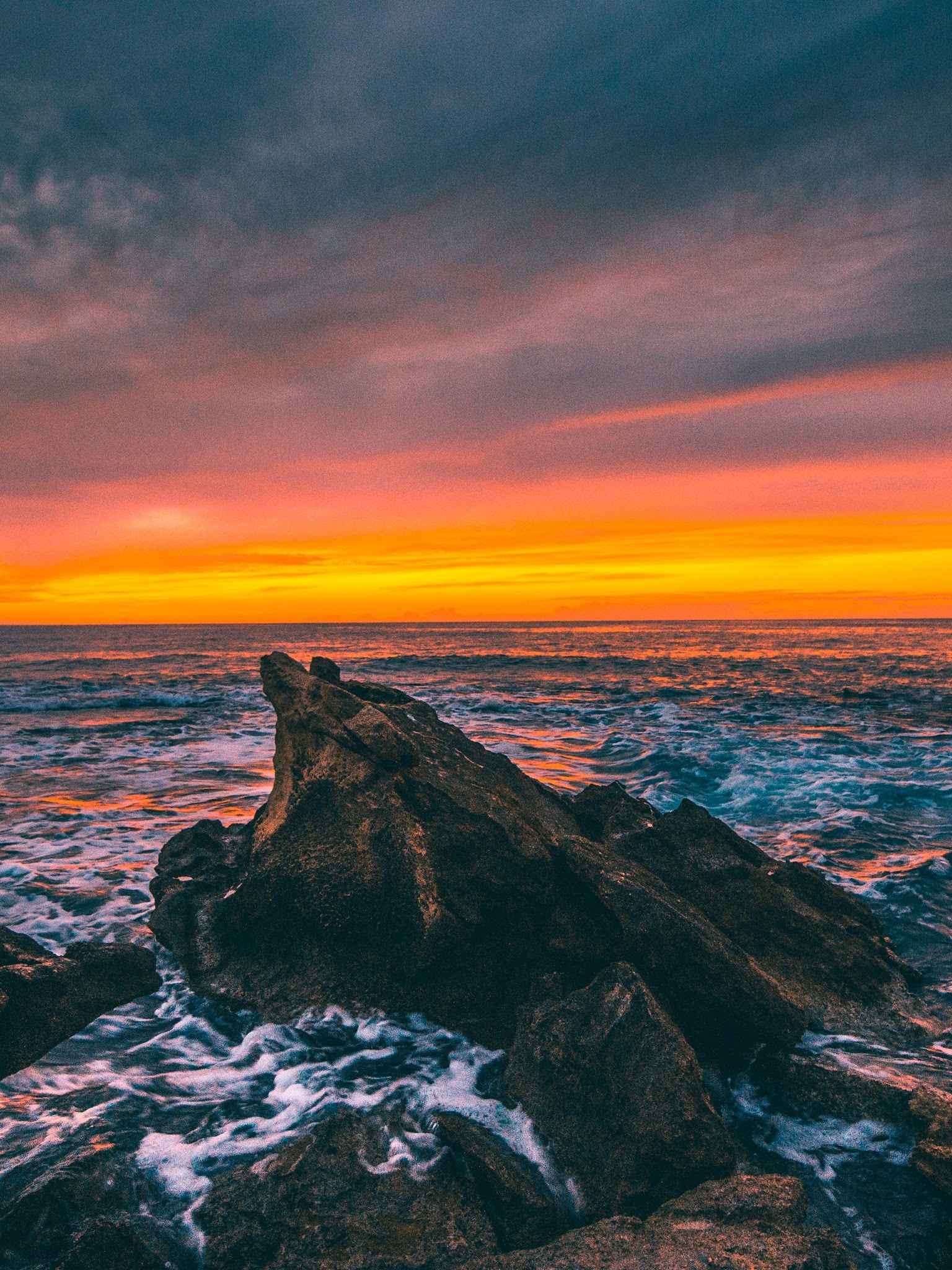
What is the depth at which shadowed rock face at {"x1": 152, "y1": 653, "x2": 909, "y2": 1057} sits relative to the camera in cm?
504

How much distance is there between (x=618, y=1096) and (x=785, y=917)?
2.94 meters

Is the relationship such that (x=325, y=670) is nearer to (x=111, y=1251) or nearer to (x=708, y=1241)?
(x=111, y=1251)

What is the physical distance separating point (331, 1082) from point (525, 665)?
4498 centimetres

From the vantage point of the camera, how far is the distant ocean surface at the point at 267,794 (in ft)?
13.6

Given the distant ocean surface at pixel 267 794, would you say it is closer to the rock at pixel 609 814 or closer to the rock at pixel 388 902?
the rock at pixel 388 902

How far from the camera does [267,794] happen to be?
13203 millimetres

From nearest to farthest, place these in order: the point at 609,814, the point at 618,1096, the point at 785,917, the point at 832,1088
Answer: the point at 618,1096, the point at 832,1088, the point at 785,917, the point at 609,814

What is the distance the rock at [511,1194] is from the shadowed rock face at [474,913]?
3.69ft

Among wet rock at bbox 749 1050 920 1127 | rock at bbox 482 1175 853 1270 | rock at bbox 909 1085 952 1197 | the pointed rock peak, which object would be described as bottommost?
wet rock at bbox 749 1050 920 1127

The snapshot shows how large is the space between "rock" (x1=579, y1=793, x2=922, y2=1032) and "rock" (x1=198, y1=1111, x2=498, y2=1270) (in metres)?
3.18

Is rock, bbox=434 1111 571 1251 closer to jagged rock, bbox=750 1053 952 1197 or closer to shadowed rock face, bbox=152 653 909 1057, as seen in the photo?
shadowed rock face, bbox=152 653 909 1057

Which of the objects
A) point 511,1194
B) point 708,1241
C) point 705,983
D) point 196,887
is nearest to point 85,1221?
point 511,1194

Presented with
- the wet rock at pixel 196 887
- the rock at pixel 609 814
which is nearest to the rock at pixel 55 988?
the wet rock at pixel 196 887

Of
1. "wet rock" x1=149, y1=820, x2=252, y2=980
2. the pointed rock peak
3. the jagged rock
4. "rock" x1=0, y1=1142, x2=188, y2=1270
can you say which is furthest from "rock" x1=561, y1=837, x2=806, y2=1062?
the pointed rock peak
